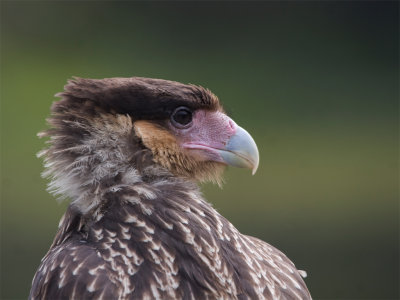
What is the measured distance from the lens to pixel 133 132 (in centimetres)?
347

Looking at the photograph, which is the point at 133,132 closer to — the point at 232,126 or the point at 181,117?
the point at 181,117

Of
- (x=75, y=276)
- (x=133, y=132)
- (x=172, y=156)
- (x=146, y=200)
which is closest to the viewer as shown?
(x=75, y=276)

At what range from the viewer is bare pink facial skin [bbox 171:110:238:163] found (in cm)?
364

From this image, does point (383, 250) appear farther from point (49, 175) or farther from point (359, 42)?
point (49, 175)

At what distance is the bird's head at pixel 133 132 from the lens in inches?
136

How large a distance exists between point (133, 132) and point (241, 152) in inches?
19.7

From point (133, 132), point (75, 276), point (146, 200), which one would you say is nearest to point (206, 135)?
point (133, 132)

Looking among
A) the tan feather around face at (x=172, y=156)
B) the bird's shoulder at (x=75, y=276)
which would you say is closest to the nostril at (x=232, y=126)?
the tan feather around face at (x=172, y=156)

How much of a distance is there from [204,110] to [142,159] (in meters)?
0.43

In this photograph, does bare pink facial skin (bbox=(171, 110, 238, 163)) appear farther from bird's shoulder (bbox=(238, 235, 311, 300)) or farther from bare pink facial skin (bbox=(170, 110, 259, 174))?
bird's shoulder (bbox=(238, 235, 311, 300))

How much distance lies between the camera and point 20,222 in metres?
9.60

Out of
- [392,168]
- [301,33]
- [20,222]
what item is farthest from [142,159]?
[301,33]

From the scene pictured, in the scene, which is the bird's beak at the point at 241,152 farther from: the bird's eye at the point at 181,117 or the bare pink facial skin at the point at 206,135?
the bird's eye at the point at 181,117

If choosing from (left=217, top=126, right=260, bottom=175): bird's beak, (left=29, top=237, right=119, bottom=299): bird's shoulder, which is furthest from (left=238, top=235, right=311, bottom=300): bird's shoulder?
(left=29, top=237, right=119, bottom=299): bird's shoulder
